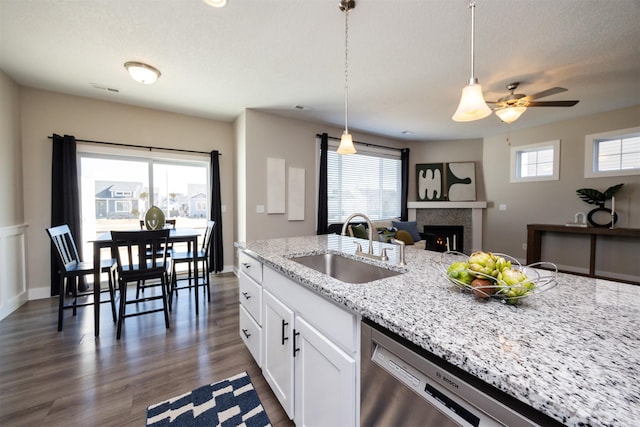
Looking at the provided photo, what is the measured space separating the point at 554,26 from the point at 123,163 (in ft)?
16.8

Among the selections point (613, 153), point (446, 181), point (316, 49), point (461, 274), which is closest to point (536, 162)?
point (613, 153)

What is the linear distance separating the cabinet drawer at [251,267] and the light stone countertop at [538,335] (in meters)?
0.65

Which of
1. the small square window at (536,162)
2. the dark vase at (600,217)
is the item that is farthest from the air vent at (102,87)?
the dark vase at (600,217)

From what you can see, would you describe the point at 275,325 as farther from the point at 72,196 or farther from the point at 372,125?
the point at 372,125

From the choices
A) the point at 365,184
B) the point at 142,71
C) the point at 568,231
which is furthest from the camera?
the point at 365,184

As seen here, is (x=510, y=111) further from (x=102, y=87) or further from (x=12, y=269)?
(x=12, y=269)

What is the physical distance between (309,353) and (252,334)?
83 cm

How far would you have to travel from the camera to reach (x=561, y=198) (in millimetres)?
4609

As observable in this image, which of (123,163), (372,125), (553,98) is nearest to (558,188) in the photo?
(553,98)

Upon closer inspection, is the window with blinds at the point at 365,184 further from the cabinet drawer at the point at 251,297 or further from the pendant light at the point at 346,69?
the cabinet drawer at the point at 251,297

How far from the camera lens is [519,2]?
5.96 ft

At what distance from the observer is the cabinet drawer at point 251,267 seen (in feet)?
5.62

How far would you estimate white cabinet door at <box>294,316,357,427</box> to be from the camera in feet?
3.12

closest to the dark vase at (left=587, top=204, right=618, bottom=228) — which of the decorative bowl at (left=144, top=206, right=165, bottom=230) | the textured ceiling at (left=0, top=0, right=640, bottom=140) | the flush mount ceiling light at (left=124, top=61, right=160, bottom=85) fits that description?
the textured ceiling at (left=0, top=0, right=640, bottom=140)
